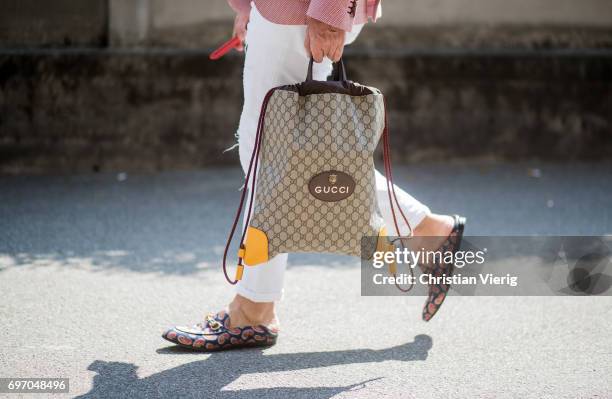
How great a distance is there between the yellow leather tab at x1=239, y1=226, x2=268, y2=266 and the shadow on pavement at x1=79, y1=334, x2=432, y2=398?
15.4 inches

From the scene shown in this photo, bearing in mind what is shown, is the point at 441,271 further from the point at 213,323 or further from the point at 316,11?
the point at 316,11

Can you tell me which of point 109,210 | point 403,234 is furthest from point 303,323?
point 109,210

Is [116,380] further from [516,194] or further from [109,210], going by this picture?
[516,194]

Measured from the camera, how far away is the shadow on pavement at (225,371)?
295 centimetres

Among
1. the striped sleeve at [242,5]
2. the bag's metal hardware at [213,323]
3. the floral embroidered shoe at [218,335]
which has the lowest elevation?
the floral embroidered shoe at [218,335]

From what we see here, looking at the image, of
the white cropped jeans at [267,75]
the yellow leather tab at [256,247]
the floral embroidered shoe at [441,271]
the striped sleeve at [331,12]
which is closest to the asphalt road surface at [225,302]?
the floral embroidered shoe at [441,271]

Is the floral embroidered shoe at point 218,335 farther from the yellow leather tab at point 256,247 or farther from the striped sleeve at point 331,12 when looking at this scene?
the striped sleeve at point 331,12

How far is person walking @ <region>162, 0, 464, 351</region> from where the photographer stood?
3.12 m

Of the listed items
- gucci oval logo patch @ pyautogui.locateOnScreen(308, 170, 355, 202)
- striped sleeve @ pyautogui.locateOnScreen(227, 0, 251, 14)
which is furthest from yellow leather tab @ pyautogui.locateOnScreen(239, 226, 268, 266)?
striped sleeve @ pyautogui.locateOnScreen(227, 0, 251, 14)

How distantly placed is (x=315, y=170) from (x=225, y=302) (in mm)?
1220

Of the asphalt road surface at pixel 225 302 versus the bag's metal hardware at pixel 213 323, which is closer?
the asphalt road surface at pixel 225 302

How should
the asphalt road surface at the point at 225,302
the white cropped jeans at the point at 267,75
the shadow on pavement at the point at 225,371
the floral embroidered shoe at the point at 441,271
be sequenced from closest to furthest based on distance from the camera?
the shadow on pavement at the point at 225,371
the asphalt road surface at the point at 225,302
the white cropped jeans at the point at 267,75
the floral embroidered shoe at the point at 441,271

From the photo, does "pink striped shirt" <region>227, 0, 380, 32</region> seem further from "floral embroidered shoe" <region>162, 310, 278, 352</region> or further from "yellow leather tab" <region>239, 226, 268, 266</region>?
"floral embroidered shoe" <region>162, 310, 278, 352</region>

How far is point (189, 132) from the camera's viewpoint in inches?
285
